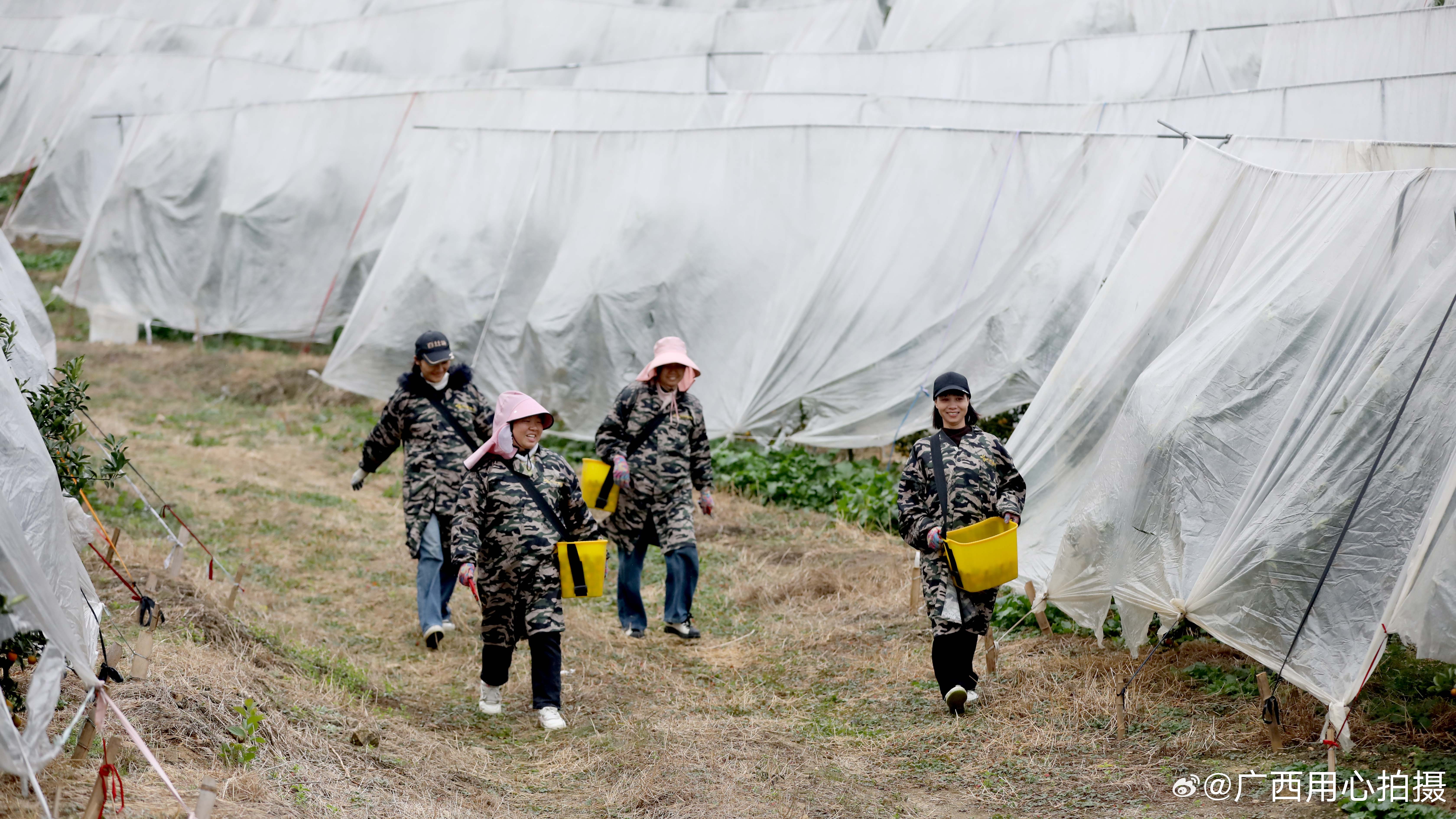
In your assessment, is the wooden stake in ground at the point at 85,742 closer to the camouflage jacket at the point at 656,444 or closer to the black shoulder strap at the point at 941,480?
the camouflage jacket at the point at 656,444

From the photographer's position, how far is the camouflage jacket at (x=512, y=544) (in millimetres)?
5328

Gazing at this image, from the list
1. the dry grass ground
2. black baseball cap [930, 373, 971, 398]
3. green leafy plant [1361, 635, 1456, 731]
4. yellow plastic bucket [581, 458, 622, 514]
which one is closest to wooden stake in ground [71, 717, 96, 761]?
the dry grass ground

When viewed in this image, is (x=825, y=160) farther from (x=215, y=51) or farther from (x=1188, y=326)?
(x=215, y=51)

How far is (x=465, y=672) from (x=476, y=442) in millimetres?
1140

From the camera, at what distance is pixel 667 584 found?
22.2 ft

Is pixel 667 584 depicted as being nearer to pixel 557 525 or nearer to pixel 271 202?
pixel 557 525

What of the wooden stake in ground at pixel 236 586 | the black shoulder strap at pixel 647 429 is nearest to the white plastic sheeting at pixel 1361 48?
the black shoulder strap at pixel 647 429

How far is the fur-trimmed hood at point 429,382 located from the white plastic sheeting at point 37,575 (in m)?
1.98

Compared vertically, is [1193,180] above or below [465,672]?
above

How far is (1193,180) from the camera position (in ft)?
21.6

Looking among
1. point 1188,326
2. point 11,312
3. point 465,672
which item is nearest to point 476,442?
point 465,672

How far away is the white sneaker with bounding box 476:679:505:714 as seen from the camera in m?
5.61

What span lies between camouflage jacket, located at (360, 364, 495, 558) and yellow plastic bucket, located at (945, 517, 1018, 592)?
258cm

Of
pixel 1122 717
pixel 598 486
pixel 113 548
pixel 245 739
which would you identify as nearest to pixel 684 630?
pixel 598 486
